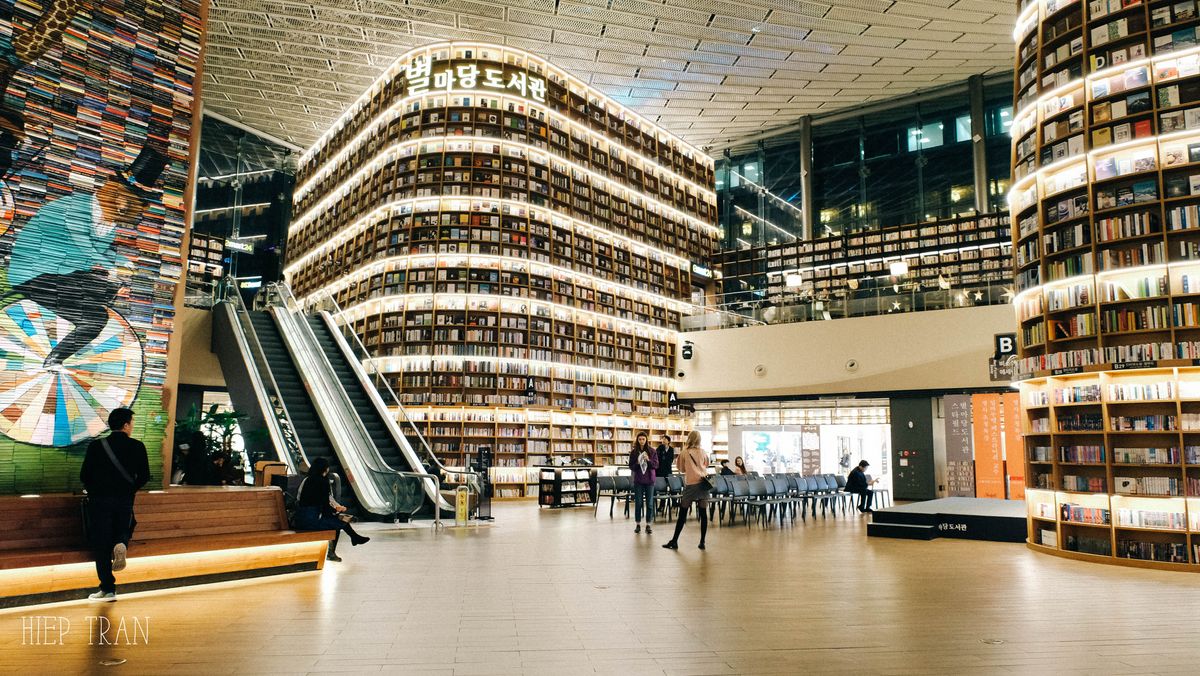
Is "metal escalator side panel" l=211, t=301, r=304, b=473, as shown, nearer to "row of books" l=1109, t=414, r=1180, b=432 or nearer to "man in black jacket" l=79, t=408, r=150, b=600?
"man in black jacket" l=79, t=408, r=150, b=600

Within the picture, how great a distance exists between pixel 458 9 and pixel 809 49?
7817mm

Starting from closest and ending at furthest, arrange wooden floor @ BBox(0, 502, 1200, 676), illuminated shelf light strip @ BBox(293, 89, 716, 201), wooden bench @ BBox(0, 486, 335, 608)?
wooden floor @ BBox(0, 502, 1200, 676)
wooden bench @ BBox(0, 486, 335, 608)
illuminated shelf light strip @ BBox(293, 89, 716, 201)

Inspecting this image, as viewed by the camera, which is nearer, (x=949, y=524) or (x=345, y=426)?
(x=949, y=524)

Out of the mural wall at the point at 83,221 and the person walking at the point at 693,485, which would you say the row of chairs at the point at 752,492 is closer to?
the person walking at the point at 693,485

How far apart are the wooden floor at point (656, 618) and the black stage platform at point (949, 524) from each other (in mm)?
1626

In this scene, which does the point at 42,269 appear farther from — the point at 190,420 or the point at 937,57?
the point at 937,57

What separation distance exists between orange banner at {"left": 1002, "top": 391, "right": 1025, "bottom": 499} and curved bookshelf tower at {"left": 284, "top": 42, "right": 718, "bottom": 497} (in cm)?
727

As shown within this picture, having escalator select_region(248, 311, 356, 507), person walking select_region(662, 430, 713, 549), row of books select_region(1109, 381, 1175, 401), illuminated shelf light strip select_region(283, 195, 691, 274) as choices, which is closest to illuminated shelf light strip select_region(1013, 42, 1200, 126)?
row of books select_region(1109, 381, 1175, 401)

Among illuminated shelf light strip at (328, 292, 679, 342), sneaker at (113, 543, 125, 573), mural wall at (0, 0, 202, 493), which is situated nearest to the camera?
sneaker at (113, 543, 125, 573)

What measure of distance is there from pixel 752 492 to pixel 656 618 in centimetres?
670

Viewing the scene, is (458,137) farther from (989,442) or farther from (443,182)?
(989,442)

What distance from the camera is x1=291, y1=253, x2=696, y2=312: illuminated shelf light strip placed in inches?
570

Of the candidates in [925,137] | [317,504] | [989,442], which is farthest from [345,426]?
[925,137]

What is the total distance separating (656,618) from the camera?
13.3ft
